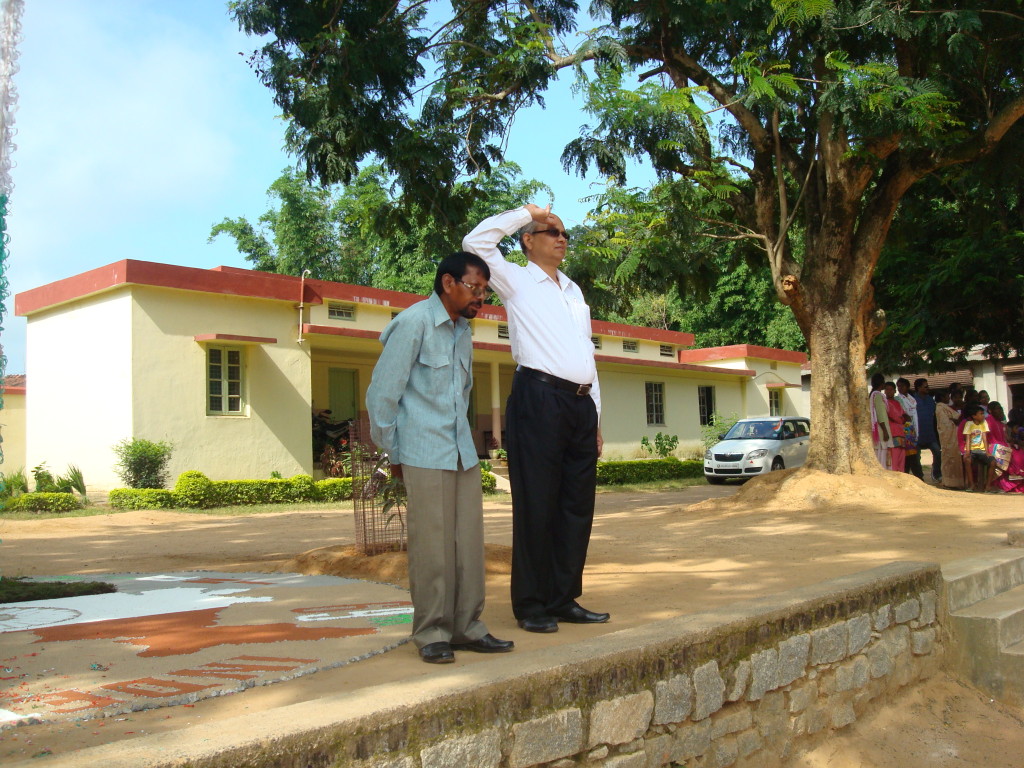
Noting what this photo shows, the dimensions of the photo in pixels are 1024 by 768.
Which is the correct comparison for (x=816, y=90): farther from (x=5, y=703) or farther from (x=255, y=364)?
(x=255, y=364)

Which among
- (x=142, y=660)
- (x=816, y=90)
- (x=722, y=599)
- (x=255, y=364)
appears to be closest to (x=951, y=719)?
(x=722, y=599)

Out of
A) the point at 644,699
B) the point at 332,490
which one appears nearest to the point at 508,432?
the point at 644,699

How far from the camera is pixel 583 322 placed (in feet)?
14.3

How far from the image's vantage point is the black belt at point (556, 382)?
4.11 m

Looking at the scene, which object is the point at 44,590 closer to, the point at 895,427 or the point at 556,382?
the point at 556,382

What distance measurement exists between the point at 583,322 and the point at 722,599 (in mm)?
1712

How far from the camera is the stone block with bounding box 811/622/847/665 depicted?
14.5ft

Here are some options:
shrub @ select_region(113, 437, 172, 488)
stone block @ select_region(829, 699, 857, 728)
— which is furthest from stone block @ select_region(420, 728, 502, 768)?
shrub @ select_region(113, 437, 172, 488)

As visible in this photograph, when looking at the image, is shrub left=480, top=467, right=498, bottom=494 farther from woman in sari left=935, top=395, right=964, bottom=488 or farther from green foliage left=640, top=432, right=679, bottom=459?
woman in sari left=935, top=395, right=964, bottom=488

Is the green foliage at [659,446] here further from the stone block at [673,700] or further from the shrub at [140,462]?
the stone block at [673,700]

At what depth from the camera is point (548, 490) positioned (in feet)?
13.3

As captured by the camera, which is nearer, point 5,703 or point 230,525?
point 5,703

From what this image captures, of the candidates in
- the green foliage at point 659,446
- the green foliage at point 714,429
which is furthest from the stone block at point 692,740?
the green foliage at point 714,429

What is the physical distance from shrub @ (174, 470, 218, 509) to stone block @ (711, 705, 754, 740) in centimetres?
1182
